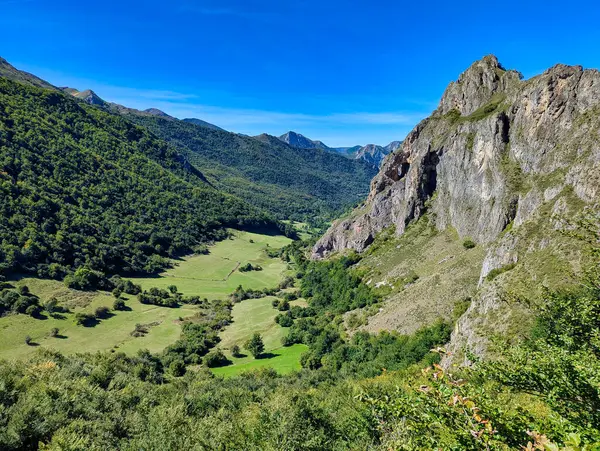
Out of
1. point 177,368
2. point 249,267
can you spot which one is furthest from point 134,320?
point 249,267

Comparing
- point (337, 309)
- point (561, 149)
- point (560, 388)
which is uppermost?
point (561, 149)

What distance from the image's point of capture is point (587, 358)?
→ 1382 cm

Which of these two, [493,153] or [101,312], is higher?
[493,153]

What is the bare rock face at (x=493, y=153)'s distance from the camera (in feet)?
234

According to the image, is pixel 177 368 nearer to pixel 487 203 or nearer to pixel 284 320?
pixel 284 320

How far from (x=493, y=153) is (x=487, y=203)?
17.1 m

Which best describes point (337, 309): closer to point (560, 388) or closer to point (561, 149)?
point (561, 149)

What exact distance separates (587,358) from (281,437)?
78.2ft

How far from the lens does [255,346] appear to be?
280ft

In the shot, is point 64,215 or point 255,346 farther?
point 64,215

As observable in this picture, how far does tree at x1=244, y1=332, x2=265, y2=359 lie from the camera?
84.3 meters

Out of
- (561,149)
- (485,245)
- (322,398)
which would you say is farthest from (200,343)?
(561,149)

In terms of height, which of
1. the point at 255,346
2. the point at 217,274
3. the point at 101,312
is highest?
the point at 217,274

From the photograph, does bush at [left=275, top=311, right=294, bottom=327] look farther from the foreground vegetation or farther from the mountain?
the mountain
